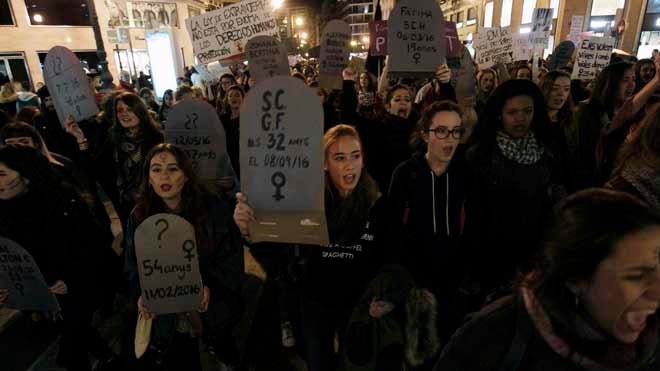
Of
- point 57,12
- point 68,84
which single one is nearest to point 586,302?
point 68,84

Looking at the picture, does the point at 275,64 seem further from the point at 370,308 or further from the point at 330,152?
the point at 370,308

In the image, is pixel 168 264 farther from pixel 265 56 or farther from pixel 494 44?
pixel 494 44

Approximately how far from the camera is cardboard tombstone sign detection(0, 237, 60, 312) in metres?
2.23

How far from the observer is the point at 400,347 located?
2361mm

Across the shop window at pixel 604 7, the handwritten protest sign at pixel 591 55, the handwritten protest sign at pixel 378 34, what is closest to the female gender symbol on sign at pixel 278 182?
the handwritten protest sign at pixel 378 34

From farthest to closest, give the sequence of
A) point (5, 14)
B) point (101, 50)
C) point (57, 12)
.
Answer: point (57, 12) < point (5, 14) < point (101, 50)

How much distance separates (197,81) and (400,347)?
985 cm

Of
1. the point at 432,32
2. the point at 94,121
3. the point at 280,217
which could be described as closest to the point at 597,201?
the point at 280,217

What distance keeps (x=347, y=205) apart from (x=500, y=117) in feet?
4.68

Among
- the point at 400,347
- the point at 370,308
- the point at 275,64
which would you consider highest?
the point at 275,64

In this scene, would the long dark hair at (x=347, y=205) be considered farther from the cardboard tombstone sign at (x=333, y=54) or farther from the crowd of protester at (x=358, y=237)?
the cardboard tombstone sign at (x=333, y=54)

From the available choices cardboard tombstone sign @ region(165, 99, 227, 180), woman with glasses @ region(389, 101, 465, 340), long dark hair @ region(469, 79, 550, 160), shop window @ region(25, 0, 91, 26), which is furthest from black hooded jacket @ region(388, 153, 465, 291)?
shop window @ region(25, 0, 91, 26)

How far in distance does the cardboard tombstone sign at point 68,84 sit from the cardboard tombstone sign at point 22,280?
7.80 ft

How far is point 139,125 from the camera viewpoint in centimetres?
380
